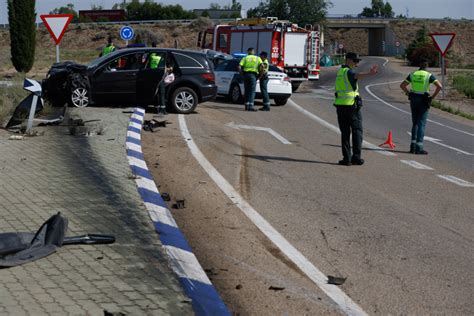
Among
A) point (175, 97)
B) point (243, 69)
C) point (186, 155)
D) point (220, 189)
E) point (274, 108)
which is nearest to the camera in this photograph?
point (220, 189)

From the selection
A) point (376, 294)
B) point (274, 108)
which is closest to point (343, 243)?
point (376, 294)

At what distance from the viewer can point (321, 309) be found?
19.9 feet

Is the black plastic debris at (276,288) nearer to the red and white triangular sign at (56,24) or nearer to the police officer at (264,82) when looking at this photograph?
the red and white triangular sign at (56,24)

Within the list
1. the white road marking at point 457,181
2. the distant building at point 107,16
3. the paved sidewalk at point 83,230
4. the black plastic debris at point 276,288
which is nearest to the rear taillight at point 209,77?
the paved sidewalk at point 83,230

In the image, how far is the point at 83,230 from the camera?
7.50m

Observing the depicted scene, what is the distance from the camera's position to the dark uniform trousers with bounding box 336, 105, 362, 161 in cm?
1353

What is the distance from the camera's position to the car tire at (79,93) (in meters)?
19.1

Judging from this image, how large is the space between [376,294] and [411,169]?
24.5 feet

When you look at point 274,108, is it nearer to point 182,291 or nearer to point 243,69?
point 243,69

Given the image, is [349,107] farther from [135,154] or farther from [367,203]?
[135,154]

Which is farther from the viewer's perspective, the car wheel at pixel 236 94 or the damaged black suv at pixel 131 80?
the car wheel at pixel 236 94

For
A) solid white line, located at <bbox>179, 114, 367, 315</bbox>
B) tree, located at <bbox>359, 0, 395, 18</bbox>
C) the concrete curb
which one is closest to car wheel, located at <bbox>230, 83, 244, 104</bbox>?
solid white line, located at <bbox>179, 114, 367, 315</bbox>

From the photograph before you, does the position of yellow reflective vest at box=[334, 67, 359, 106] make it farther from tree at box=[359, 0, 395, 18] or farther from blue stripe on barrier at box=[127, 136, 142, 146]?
tree at box=[359, 0, 395, 18]

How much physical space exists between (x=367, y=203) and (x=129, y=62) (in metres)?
11.1
